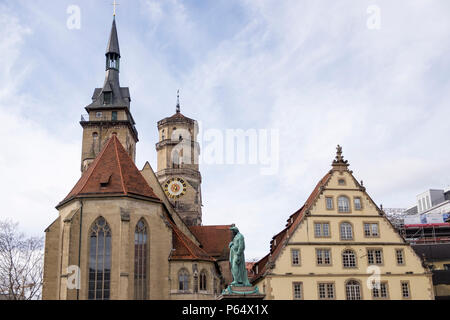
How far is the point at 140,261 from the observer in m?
39.2

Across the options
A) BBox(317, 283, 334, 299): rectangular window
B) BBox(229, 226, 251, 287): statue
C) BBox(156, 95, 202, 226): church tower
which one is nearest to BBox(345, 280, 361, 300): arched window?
BBox(317, 283, 334, 299): rectangular window

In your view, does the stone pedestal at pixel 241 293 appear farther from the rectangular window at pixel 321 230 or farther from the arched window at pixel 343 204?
the arched window at pixel 343 204

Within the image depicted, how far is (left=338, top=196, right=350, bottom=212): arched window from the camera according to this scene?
43156 millimetres

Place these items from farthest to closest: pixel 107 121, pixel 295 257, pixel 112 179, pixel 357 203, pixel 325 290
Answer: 1. pixel 107 121
2. pixel 357 203
3. pixel 295 257
4. pixel 325 290
5. pixel 112 179

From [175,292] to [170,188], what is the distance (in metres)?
28.3

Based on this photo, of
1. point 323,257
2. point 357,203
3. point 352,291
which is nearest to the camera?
point 352,291

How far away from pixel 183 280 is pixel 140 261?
11.6 ft

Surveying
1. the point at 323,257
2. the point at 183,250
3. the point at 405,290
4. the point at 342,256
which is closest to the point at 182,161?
the point at 183,250

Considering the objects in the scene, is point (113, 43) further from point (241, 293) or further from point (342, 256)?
point (241, 293)

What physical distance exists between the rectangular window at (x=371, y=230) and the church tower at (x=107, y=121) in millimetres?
30615

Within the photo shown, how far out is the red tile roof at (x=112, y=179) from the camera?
39.8 metres

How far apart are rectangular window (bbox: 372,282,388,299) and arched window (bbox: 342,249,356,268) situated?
2353mm
